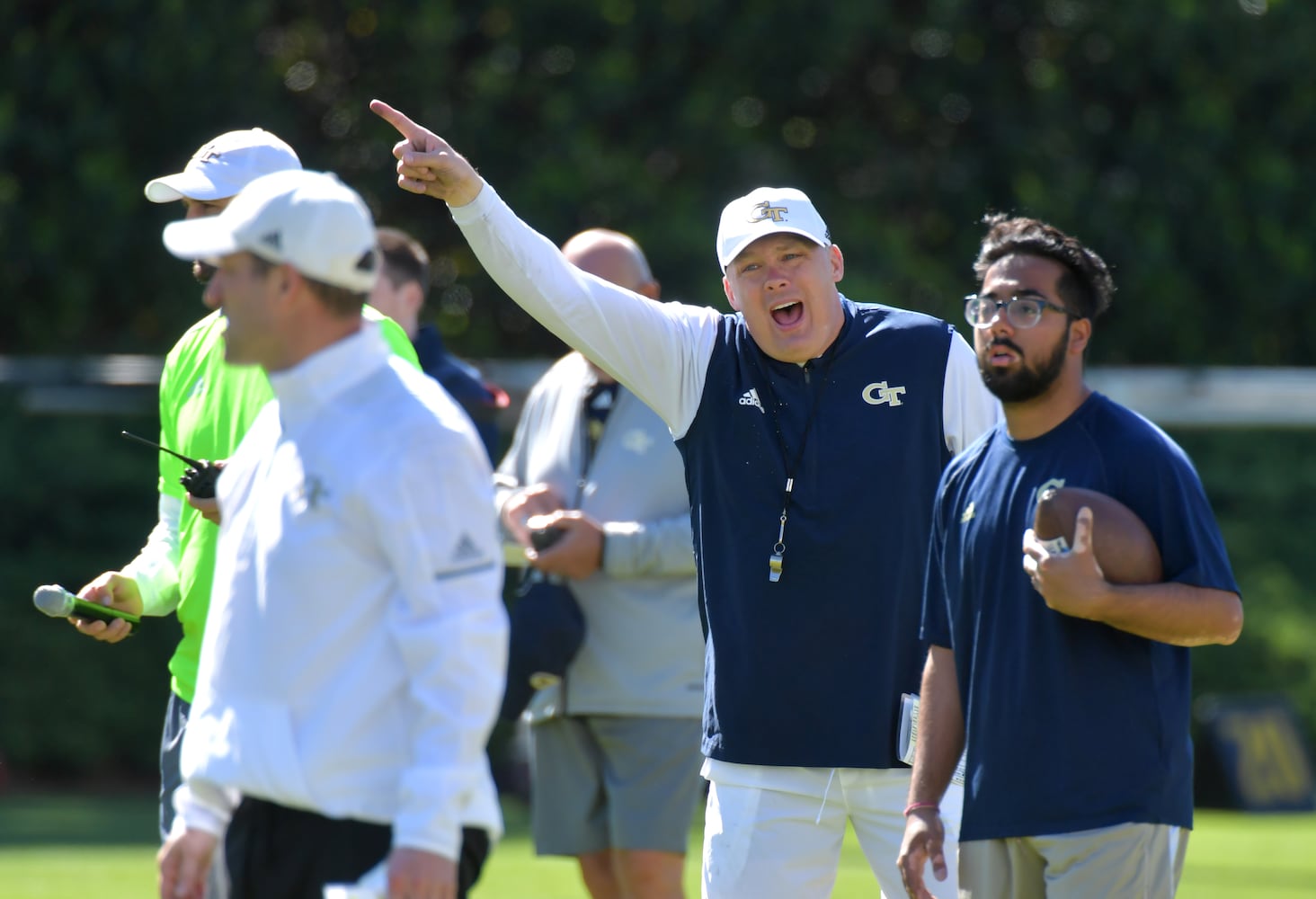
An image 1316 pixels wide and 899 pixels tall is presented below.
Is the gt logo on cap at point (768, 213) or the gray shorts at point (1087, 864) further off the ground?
the gt logo on cap at point (768, 213)

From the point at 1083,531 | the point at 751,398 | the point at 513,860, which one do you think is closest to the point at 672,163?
the point at 513,860

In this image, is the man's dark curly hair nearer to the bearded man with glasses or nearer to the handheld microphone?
the bearded man with glasses

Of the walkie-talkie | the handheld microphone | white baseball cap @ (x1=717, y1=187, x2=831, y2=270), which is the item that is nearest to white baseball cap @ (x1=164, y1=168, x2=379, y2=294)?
the walkie-talkie

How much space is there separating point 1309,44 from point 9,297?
14.0 metres

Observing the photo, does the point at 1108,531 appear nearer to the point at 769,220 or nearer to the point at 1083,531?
the point at 1083,531

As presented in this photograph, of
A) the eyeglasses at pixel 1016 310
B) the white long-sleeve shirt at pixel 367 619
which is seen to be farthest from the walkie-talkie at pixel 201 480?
the eyeglasses at pixel 1016 310

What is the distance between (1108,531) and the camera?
4039 mm

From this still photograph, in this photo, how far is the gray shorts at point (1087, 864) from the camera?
13.2ft

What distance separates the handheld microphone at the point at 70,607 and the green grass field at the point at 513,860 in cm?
534

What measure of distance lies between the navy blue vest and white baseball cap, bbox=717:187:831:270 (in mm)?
298

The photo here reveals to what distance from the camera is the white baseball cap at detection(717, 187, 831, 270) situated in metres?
5.03

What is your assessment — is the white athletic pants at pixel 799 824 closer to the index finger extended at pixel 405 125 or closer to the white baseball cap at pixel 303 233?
the index finger extended at pixel 405 125

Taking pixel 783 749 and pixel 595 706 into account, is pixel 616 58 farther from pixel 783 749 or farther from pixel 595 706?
pixel 783 749

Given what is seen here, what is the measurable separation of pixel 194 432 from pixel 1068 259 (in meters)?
2.21
